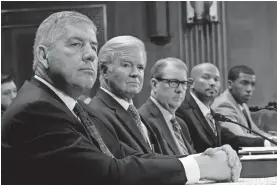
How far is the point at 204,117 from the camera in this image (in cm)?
388

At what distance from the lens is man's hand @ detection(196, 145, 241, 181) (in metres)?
1.54

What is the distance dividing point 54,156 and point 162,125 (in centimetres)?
176

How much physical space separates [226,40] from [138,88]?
3329 mm

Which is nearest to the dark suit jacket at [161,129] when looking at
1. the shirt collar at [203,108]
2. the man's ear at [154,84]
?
the man's ear at [154,84]

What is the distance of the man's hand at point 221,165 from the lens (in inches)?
60.6

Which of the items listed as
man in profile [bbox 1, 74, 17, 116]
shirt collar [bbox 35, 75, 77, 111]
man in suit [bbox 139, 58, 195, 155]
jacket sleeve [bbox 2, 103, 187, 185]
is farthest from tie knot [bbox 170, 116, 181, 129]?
man in profile [bbox 1, 74, 17, 116]

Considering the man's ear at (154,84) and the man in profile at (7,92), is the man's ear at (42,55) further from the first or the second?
the man in profile at (7,92)

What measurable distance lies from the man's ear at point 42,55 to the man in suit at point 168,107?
53.6 inches

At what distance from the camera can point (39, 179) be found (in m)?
1.35

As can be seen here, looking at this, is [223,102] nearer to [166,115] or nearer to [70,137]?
[166,115]

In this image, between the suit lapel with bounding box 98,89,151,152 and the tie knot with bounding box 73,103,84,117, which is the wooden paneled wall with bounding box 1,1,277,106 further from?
the tie knot with bounding box 73,103,84,117

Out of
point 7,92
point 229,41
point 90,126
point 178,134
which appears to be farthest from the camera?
point 229,41

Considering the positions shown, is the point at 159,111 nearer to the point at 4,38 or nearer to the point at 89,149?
the point at 89,149

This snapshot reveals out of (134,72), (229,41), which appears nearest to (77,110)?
(134,72)
